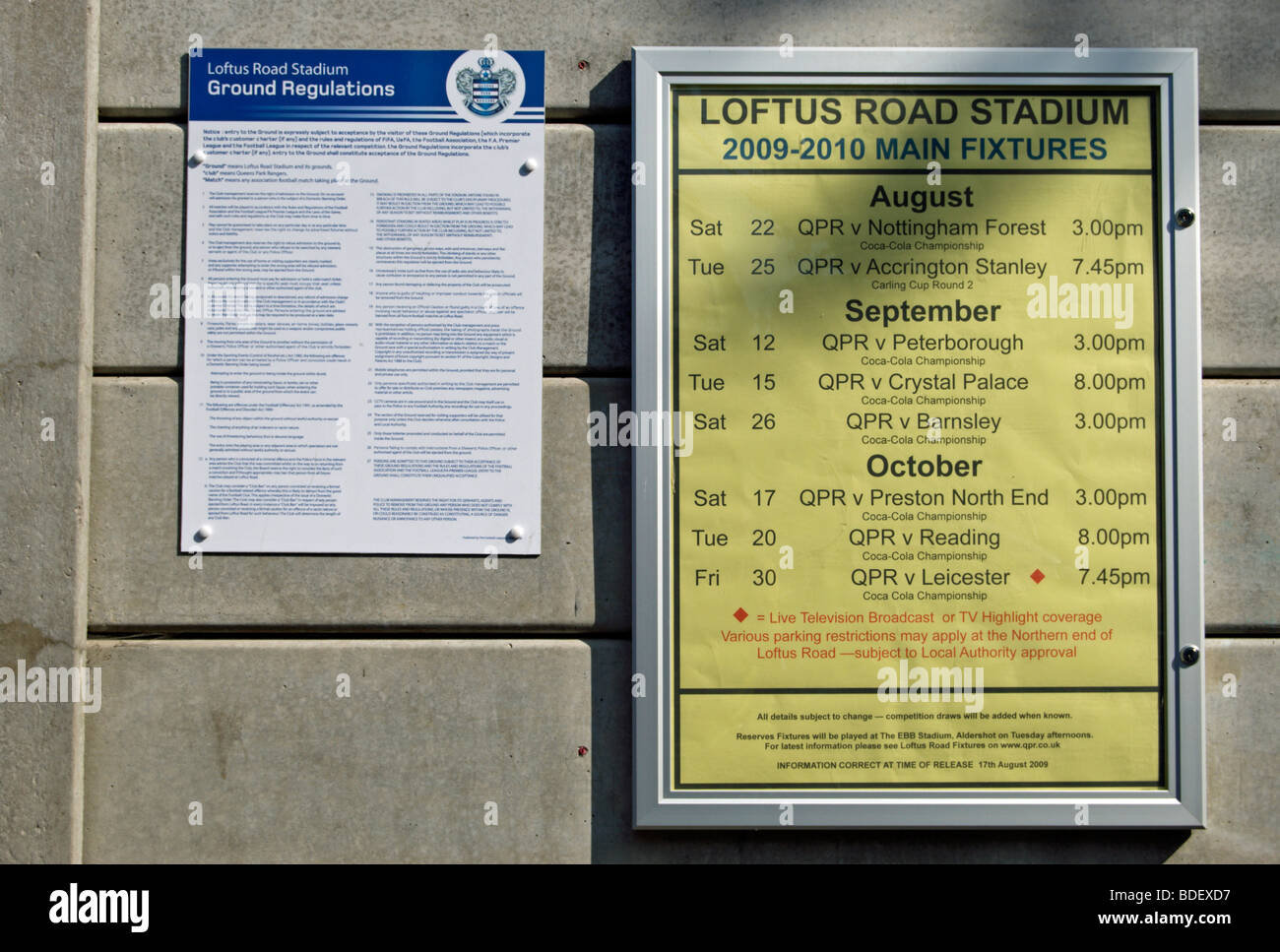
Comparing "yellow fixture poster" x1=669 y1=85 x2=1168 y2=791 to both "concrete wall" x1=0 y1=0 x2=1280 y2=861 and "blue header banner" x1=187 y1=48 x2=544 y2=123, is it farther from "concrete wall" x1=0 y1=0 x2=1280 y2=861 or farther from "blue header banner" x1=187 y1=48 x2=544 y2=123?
"blue header banner" x1=187 y1=48 x2=544 y2=123

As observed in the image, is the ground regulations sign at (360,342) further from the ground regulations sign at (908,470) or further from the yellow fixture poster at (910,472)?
the yellow fixture poster at (910,472)

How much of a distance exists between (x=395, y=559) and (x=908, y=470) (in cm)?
149

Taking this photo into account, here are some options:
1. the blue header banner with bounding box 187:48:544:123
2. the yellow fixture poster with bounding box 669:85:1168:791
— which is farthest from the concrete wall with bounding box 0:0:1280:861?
the yellow fixture poster with bounding box 669:85:1168:791

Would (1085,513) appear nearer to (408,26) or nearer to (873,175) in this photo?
(873,175)

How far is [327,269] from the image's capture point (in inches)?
100

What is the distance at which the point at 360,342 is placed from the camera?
2535 mm

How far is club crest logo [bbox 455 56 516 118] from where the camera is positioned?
257 centimetres

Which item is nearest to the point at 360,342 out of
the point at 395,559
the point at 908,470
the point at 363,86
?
the point at 395,559

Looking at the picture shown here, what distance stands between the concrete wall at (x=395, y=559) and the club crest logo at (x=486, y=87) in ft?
0.38

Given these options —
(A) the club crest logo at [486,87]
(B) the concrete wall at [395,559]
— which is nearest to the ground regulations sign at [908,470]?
(B) the concrete wall at [395,559]

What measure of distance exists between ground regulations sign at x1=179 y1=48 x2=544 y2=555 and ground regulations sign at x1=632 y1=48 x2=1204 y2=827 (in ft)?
1.36
